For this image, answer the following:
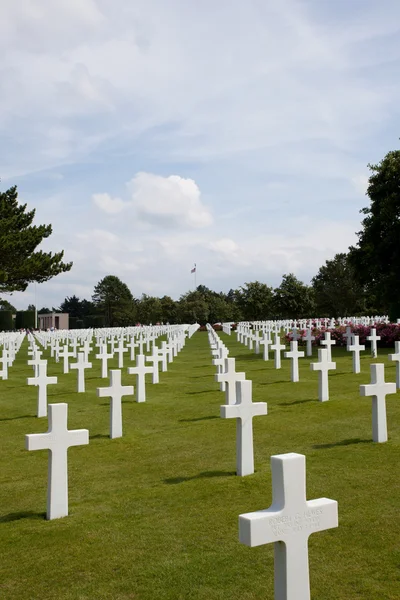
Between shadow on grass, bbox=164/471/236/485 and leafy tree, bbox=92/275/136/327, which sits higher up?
leafy tree, bbox=92/275/136/327

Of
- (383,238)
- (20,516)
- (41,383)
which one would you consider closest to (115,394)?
(41,383)

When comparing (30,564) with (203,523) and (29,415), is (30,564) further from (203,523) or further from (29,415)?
(29,415)

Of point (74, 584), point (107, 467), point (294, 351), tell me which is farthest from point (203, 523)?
point (294, 351)

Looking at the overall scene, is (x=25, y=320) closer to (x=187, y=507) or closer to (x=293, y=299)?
(x=293, y=299)

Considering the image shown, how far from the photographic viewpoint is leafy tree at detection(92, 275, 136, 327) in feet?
295

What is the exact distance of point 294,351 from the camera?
1335 centimetres

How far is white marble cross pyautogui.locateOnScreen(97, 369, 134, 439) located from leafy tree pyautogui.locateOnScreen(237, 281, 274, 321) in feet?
202

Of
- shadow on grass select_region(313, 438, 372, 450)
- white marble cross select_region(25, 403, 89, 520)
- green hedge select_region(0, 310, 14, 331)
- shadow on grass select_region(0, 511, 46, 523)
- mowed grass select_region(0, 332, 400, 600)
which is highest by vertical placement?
green hedge select_region(0, 310, 14, 331)

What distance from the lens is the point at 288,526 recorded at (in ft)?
9.10

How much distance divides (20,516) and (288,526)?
3.29 meters

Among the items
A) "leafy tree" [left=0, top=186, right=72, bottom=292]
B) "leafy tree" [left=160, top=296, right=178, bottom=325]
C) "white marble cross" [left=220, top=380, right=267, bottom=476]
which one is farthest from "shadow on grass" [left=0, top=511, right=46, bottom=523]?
"leafy tree" [left=160, top=296, right=178, bottom=325]

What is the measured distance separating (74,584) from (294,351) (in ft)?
32.6

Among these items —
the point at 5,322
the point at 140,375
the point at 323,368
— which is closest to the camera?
the point at 323,368

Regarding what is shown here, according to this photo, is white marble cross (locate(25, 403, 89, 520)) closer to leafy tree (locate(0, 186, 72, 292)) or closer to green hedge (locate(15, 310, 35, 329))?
leafy tree (locate(0, 186, 72, 292))
